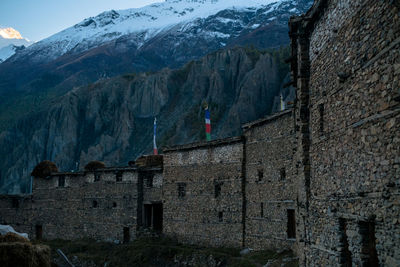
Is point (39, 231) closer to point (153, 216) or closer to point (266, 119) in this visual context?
point (153, 216)

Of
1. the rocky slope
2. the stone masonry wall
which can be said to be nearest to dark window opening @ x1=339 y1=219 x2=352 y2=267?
the stone masonry wall

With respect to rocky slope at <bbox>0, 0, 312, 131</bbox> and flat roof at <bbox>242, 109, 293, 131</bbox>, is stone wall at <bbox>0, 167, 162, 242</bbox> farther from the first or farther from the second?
rocky slope at <bbox>0, 0, 312, 131</bbox>

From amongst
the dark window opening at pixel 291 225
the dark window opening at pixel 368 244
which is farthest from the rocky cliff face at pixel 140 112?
the dark window opening at pixel 368 244

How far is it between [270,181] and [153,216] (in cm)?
1590

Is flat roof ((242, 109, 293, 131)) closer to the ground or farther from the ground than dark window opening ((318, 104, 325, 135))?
A: farther from the ground

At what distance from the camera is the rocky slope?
123875 mm

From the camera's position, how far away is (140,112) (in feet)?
313

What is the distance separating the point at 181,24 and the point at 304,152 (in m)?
149

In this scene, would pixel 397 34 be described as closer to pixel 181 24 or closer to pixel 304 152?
pixel 304 152

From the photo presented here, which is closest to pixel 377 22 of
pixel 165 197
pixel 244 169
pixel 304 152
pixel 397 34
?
pixel 397 34

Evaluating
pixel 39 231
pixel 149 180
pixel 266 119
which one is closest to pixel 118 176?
pixel 149 180

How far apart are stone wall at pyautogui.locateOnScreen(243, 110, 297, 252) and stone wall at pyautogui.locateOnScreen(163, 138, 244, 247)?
1.20 metres

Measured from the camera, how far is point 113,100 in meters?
98.4

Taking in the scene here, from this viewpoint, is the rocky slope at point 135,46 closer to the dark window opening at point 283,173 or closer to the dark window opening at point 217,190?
the dark window opening at point 217,190
